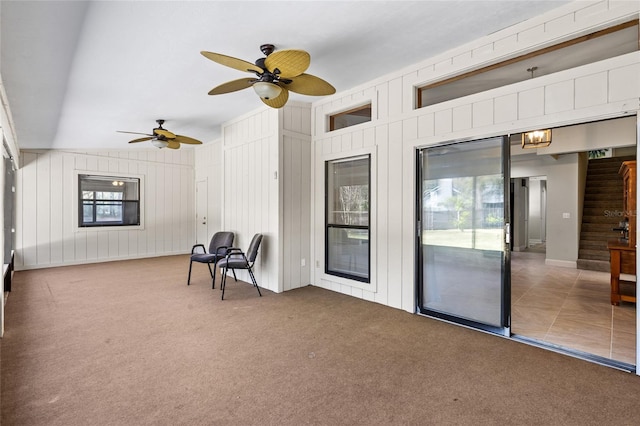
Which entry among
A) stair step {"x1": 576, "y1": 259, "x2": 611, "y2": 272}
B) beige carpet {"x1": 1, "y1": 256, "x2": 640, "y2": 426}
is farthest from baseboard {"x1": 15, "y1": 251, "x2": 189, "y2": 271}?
stair step {"x1": 576, "y1": 259, "x2": 611, "y2": 272}

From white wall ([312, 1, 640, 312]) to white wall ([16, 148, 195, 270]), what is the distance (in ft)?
16.6

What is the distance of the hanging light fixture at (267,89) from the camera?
2.97 metres

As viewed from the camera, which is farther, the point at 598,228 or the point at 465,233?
the point at 598,228

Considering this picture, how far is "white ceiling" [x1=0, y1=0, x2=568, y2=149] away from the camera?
2.45 meters

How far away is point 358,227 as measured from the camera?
14.6 feet

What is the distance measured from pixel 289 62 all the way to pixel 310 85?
57 cm

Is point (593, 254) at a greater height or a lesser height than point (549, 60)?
lesser

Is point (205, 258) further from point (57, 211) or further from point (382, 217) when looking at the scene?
point (57, 211)

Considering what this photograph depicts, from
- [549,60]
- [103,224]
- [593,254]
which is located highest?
[549,60]

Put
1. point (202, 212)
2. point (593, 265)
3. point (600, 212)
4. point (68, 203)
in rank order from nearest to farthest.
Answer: point (593, 265), point (68, 203), point (600, 212), point (202, 212)

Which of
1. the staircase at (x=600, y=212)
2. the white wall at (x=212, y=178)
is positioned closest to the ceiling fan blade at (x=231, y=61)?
the white wall at (x=212, y=178)

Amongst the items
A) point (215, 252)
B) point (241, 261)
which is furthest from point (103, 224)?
point (241, 261)

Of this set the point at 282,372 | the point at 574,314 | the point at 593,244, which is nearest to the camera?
the point at 282,372

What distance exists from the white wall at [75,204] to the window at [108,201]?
169mm
